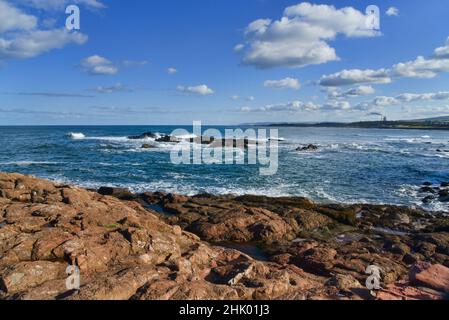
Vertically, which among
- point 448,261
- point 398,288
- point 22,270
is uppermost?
point 22,270

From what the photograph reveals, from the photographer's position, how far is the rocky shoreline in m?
7.48

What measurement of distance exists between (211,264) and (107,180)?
77.9 feet

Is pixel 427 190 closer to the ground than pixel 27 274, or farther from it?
closer to the ground

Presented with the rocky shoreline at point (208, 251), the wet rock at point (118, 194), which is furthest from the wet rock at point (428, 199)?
the wet rock at point (118, 194)

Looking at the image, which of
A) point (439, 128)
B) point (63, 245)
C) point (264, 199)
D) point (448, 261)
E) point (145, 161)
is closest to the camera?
point (63, 245)

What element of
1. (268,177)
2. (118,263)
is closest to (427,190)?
(268,177)

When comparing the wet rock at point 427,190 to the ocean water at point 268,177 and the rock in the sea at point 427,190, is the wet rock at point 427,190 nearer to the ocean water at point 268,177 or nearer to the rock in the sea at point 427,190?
the rock in the sea at point 427,190

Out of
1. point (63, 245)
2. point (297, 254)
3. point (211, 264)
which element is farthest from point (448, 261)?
point (63, 245)

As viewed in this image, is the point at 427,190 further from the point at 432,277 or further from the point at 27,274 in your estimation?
the point at 27,274

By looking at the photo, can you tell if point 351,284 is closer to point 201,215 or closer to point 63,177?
point 201,215

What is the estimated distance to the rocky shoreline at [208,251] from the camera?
7480mm

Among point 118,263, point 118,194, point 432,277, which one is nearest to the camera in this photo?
point 432,277

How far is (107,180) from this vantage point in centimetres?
3116

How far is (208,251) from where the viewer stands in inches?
415
